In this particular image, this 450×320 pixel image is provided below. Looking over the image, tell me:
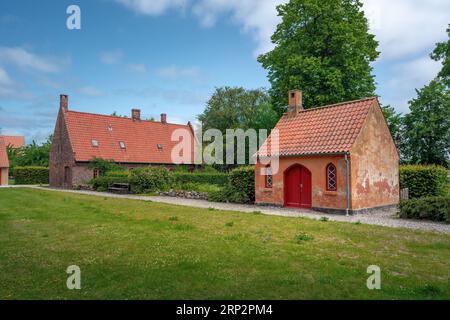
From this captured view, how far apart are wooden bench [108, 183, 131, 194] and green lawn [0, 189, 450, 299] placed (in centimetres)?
1634

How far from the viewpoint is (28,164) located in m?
52.8

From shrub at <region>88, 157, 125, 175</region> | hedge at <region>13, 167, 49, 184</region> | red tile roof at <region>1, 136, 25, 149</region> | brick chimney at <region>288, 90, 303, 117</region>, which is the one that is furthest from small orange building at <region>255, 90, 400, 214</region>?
red tile roof at <region>1, 136, 25, 149</region>

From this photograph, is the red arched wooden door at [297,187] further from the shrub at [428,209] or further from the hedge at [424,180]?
the hedge at [424,180]

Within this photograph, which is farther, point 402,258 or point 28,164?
point 28,164

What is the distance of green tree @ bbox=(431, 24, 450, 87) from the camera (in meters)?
29.1

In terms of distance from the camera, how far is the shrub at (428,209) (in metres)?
14.2

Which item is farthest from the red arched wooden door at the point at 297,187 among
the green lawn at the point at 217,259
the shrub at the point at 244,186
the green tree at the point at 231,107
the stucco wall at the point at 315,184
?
the green tree at the point at 231,107

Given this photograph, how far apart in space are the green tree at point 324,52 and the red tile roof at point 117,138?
1926 cm

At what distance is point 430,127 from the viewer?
33031 mm

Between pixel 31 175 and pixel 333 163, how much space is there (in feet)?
145

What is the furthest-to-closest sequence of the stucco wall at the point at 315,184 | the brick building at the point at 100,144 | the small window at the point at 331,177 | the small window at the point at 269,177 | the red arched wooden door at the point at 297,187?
the brick building at the point at 100,144 → the small window at the point at 269,177 → the red arched wooden door at the point at 297,187 → the small window at the point at 331,177 → the stucco wall at the point at 315,184
